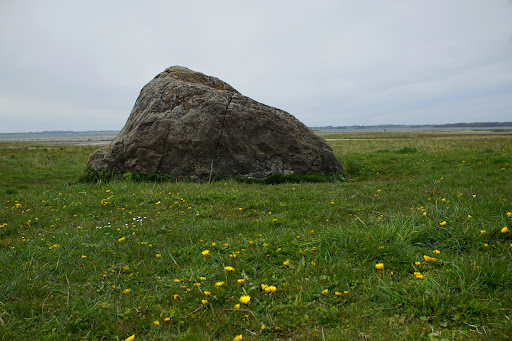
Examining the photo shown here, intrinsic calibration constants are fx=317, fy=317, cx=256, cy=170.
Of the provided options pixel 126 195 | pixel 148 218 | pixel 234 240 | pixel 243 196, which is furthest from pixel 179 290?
pixel 126 195

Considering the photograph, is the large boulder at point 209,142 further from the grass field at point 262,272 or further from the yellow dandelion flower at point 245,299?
the yellow dandelion flower at point 245,299

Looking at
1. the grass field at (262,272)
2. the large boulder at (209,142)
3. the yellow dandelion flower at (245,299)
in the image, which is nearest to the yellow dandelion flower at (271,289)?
the grass field at (262,272)

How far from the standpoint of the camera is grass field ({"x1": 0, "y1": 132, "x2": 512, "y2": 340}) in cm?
295

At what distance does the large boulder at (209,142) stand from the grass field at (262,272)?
375cm

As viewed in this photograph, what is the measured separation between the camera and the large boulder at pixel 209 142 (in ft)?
34.6

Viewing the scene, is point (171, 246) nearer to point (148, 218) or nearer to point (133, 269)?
point (133, 269)

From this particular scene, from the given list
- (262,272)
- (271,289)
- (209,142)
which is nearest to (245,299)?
(271,289)

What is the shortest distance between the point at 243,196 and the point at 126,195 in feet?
9.43

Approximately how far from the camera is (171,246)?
16.1 ft

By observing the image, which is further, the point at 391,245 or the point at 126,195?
the point at 126,195

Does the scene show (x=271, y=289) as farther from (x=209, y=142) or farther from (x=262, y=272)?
(x=209, y=142)

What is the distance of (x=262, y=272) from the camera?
381cm

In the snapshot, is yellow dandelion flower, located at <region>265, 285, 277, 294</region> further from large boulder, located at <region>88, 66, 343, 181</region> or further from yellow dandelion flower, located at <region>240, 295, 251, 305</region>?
large boulder, located at <region>88, 66, 343, 181</region>

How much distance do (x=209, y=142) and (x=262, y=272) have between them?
7.24 meters
